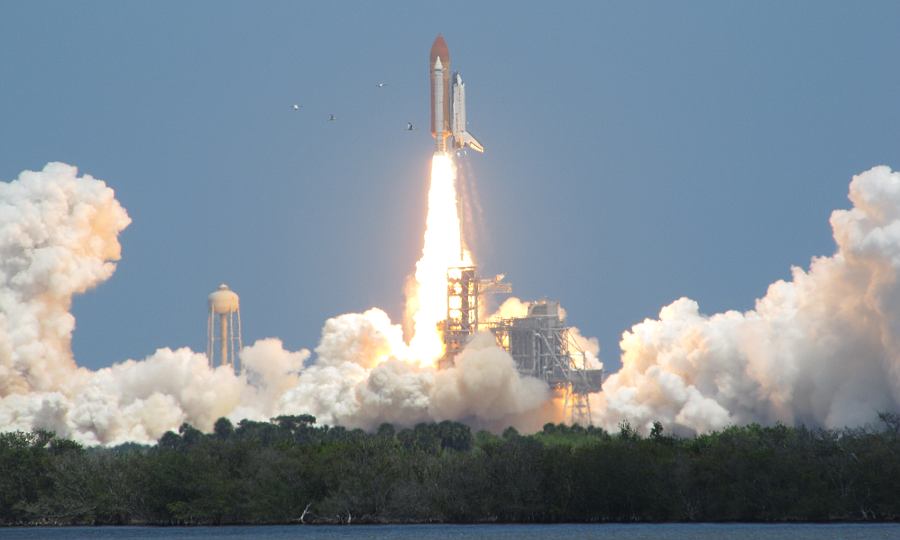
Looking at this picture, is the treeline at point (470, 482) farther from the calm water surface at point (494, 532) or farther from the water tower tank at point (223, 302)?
the water tower tank at point (223, 302)

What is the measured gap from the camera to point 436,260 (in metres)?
125

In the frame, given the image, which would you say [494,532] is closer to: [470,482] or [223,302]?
[470,482]

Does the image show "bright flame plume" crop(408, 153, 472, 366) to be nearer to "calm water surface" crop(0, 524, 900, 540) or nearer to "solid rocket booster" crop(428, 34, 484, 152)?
"solid rocket booster" crop(428, 34, 484, 152)

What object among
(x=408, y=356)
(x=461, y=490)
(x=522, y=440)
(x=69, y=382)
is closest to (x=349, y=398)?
(x=408, y=356)

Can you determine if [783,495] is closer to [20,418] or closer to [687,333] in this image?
[687,333]

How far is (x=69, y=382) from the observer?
12625cm

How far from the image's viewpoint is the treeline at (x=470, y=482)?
94.4 meters

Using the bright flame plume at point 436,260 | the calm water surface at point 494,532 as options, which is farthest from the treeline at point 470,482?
the bright flame plume at point 436,260

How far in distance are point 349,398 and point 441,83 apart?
50.6 feet

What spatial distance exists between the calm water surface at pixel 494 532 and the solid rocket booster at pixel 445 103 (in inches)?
1033

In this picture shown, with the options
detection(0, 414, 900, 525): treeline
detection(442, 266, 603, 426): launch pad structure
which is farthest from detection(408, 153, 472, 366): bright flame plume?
detection(0, 414, 900, 525): treeline

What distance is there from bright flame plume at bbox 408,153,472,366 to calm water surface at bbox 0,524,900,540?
79.2ft

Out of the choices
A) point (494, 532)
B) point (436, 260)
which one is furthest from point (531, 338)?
point (494, 532)

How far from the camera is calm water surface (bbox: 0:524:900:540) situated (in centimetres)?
9044
